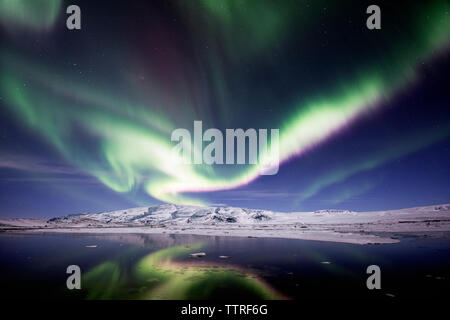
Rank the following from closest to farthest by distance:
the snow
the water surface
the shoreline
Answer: the water surface < the shoreline < the snow

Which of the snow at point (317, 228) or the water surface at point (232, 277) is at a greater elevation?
the water surface at point (232, 277)

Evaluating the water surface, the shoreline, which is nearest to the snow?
the shoreline

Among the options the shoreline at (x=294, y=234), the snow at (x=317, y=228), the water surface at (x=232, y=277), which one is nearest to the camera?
the water surface at (x=232, y=277)

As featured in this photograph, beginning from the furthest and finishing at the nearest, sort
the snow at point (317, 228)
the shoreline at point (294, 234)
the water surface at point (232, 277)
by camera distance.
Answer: the snow at point (317, 228), the shoreline at point (294, 234), the water surface at point (232, 277)

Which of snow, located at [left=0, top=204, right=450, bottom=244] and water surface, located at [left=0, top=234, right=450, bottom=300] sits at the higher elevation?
water surface, located at [left=0, top=234, right=450, bottom=300]

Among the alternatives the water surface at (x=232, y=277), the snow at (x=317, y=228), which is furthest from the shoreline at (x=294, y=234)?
the water surface at (x=232, y=277)

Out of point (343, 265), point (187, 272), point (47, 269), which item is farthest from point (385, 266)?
point (47, 269)

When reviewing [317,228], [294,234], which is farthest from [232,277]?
[317,228]

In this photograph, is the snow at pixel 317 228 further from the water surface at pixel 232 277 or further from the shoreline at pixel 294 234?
the water surface at pixel 232 277

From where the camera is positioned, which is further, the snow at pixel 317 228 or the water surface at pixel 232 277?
the snow at pixel 317 228

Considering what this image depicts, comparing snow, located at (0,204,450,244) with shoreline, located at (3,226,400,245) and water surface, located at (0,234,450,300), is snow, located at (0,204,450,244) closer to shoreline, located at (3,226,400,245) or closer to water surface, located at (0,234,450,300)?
shoreline, located at (3,226,400,245)

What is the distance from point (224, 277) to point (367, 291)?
20.1 feet

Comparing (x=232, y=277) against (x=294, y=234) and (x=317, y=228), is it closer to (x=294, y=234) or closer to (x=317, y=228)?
(x=294, y=234)
